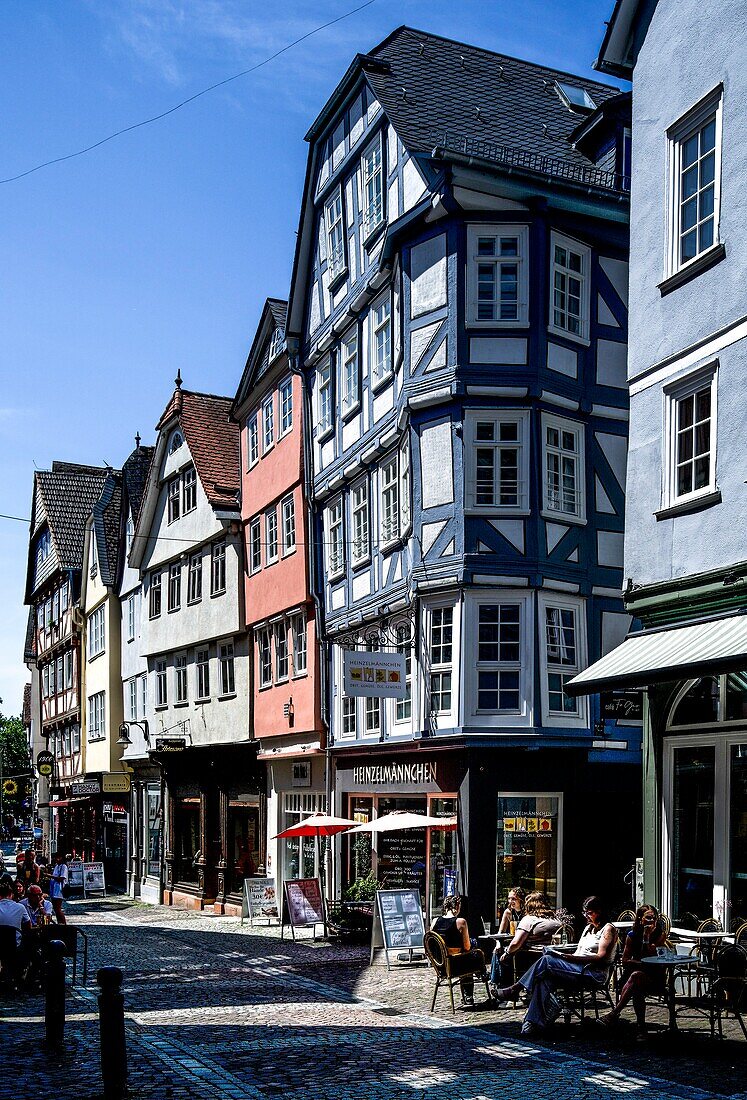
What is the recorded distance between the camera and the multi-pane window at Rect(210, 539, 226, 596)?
35.3 meters

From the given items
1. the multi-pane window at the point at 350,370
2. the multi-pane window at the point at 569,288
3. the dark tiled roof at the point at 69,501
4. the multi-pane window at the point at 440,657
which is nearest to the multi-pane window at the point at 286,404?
the multi-pane window at the point at 350,370

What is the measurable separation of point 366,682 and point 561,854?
427 cm

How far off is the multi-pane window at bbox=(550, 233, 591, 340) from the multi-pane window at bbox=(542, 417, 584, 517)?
164 cm

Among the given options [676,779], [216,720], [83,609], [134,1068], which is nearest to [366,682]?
[676,779]

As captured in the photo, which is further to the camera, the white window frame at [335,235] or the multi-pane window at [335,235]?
the multi-pane window at [335,235]

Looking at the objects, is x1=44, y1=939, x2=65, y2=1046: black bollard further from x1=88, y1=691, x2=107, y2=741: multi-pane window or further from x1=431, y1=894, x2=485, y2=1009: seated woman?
x1=88, y1=691, x2=107, y2=741: multi-pane window

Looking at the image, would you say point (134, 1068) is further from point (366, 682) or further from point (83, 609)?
point (83, 609)

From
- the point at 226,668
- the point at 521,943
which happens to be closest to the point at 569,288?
the point at 521,943

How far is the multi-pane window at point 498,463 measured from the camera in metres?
21.9

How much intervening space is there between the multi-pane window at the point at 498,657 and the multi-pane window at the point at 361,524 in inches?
183

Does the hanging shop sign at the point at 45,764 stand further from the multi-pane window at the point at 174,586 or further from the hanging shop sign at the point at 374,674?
the hanging shop sign at the point at 374,674

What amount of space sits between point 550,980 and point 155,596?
96.7 feet

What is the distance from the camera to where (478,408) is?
2184cm

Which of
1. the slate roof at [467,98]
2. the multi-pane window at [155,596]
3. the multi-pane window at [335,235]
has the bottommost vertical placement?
the multi-pane window at [155,596]
